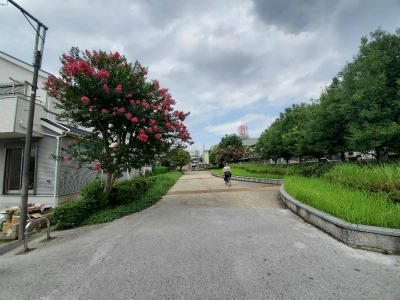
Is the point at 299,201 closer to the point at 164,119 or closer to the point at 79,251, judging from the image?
the point at 164,119

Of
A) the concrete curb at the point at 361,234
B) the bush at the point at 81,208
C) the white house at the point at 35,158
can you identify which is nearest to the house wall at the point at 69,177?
the white house at the point at 35,158

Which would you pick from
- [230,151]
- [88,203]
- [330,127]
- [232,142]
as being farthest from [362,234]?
[232,142]

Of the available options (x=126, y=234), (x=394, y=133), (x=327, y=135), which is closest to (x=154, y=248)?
(x=126, y=234)

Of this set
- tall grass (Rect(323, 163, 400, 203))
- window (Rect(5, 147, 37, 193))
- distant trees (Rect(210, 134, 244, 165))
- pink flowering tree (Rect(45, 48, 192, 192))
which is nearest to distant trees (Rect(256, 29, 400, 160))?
tall grass (Rect(323, 163, 400, 203))

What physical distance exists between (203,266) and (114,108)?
16.3ft

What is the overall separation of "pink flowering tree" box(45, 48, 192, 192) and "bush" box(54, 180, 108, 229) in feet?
1.75

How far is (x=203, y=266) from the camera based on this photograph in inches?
95.3

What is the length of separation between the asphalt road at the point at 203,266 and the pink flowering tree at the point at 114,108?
104 inches

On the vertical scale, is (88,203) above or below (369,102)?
below

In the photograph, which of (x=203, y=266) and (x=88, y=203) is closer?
(x=203, y=266)

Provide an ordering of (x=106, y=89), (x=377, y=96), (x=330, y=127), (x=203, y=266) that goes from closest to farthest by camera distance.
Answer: (x=203, y=266) → (x=106, y=89) → (x=377, y=96) → (x=330, y=127)

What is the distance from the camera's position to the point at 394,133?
633 cm

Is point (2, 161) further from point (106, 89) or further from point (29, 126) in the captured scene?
point (106, 89)

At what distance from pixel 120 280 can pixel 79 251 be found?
164 cm
